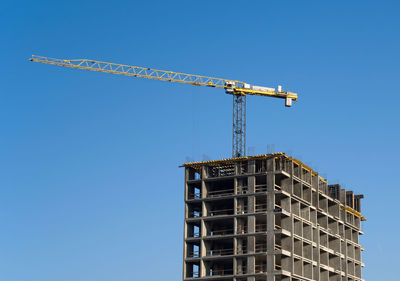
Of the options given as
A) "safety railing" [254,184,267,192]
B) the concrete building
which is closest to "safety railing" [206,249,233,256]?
the concrete building

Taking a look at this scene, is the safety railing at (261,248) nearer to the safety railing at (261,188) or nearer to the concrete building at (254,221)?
the concrete building at (254,221)

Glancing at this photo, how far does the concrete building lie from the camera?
5374 inches

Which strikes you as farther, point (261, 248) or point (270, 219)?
point (261, 248)

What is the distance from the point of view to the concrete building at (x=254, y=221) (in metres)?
136

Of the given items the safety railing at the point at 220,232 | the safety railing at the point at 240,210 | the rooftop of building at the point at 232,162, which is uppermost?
the rooftop of building at the point at 232,162

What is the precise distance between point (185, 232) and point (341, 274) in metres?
36.0

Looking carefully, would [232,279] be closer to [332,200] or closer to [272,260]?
[272,260]

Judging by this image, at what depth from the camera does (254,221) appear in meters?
137

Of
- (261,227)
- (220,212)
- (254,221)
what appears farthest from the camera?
(220,212)

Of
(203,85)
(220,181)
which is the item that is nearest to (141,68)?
(203,85)

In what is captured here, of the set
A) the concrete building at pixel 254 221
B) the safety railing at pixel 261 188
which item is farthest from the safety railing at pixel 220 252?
the safety railing at pixel 261 188

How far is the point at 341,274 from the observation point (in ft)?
521

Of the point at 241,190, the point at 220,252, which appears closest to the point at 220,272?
the point at 220,252

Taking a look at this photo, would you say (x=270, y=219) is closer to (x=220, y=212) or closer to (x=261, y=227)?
(x=261, y=227)
